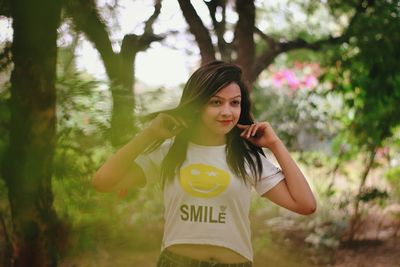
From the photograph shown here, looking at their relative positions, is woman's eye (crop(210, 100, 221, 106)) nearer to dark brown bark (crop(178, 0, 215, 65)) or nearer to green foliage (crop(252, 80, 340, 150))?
dark brown bark (crop(178, 0, 215, 65))

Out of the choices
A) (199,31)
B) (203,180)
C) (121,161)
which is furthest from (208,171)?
(199,31)

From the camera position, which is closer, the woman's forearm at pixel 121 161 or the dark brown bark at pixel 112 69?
the woman's forearm at pixel 121 161

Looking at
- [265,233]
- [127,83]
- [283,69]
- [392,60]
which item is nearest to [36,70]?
[127,83]

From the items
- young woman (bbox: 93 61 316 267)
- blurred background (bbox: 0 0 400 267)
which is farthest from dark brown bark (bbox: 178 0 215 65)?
young woman (bbox: 93 61 316 267)

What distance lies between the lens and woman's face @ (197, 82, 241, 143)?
1646mm

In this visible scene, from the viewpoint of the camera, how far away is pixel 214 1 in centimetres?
329

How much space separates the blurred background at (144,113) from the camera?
6.05ft

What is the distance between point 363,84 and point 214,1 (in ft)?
5.06

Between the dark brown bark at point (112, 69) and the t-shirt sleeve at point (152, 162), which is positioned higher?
the dark brown bark at point (112, 69)

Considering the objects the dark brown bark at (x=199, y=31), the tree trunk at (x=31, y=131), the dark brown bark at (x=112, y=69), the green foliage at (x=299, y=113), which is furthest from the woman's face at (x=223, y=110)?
the green foliage at (x=299, y=113)

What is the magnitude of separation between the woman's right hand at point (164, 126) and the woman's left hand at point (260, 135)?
0.19m

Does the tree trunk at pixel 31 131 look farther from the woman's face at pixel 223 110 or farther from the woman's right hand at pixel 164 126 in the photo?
the woman's face at pixel 223 110

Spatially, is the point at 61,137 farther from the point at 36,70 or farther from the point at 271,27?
the point at 271,27

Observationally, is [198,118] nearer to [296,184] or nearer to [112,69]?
[296,184]
